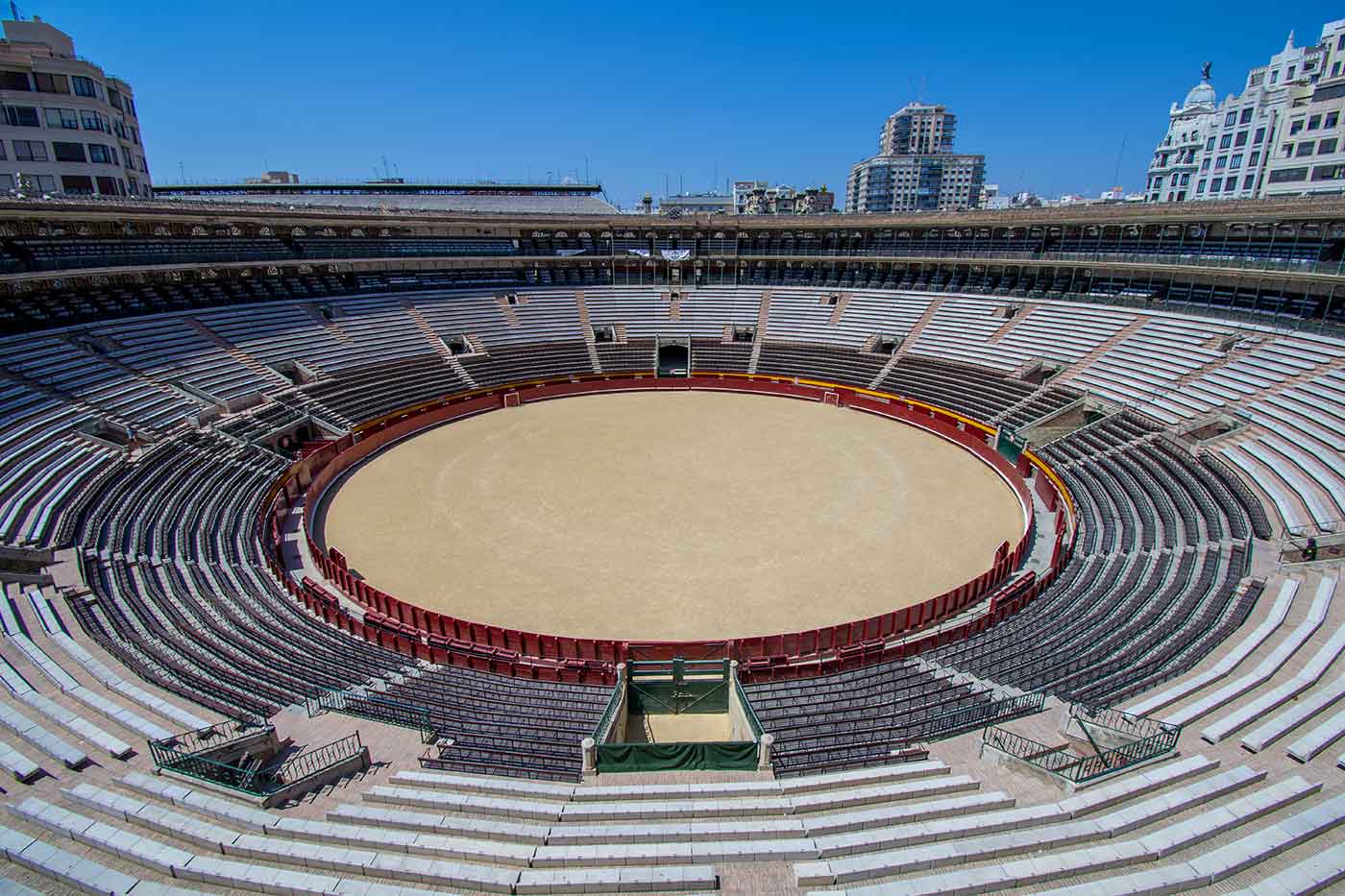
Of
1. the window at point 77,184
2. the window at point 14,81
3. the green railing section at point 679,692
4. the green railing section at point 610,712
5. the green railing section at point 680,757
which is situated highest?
the window at point 14,81

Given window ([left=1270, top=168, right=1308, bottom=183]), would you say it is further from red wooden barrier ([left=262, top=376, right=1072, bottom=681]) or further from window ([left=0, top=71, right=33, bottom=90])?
window ([left=0, top=71, right=33, bottom=90])

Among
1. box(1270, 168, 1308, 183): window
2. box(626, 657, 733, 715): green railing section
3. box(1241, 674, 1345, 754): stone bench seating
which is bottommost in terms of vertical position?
box(626, 657, 733, 715): green railing section

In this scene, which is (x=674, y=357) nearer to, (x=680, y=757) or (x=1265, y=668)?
(x=680, y=757)

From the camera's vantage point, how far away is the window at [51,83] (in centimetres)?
3684

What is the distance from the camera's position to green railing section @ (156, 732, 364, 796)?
1115cm

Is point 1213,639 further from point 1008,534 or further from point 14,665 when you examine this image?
point 14,665

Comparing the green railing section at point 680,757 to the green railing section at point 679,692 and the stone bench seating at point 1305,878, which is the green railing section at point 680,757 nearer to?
the green railing section at point 679,692

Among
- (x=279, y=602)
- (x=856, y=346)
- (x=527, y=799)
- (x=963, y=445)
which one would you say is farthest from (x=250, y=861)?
(x=856, y=346)

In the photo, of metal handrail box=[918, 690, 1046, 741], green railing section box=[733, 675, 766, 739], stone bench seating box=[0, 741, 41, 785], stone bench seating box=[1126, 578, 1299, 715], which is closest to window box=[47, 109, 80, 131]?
stone bench seating box=[0, 741, 41, 785]

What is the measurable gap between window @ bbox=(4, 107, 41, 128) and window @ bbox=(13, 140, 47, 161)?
877 mm

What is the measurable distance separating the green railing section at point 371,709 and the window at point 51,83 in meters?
44.0

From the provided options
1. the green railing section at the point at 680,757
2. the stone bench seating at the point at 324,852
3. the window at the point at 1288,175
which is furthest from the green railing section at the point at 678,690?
the window at the point at 1288,175

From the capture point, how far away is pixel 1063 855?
9570mm

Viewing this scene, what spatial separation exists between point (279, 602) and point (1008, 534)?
25.4 m
